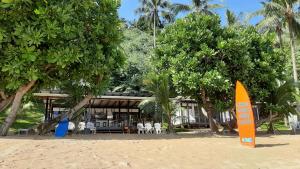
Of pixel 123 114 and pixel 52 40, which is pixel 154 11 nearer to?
pixel 123 114

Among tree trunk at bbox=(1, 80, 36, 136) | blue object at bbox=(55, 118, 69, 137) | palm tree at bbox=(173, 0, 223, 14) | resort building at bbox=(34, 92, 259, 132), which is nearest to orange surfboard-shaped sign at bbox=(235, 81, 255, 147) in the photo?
blue object at bbox=(55, 118, 69, 137)

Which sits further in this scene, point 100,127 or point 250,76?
point 100,127

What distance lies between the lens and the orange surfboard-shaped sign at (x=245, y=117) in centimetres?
982

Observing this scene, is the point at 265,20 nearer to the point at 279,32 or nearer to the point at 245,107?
the point at 279,32

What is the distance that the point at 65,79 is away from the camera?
14.0 m

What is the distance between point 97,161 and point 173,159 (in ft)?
5.47

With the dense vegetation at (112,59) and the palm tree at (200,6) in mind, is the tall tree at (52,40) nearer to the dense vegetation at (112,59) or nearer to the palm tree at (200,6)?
the dense vegetation at (112,59)

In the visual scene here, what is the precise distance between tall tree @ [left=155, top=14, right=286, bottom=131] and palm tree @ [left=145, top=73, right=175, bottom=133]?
1.91 feet

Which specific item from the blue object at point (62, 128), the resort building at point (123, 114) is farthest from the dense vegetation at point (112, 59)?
the resort building at point (123, 114)

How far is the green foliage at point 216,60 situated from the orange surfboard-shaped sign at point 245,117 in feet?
13.7

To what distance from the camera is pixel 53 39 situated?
1128cm

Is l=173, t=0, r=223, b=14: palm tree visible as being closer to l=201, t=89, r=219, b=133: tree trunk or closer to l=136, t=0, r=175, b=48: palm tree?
l=136, t=0, r=175, b=48: palm tree

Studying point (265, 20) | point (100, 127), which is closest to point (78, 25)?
point (100, 127)

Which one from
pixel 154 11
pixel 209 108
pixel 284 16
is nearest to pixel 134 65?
pixel 154 11
